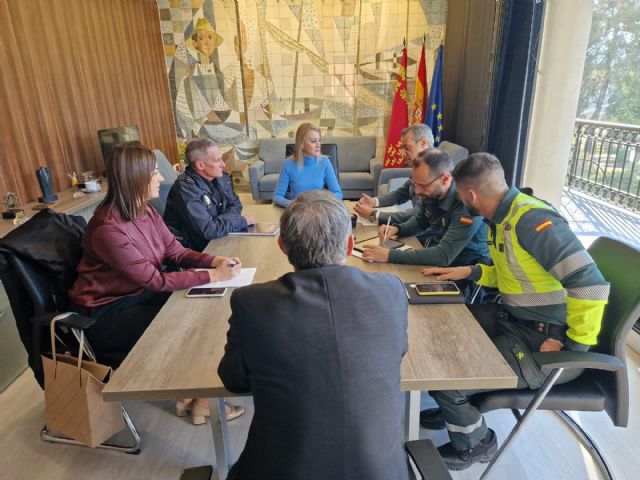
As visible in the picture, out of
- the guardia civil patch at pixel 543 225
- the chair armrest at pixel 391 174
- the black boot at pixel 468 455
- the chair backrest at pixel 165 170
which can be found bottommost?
the black boot at pixel 468 455

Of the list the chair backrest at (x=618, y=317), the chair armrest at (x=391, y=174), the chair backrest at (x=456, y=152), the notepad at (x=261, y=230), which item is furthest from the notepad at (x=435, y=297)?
the chair armrest at (x=391, y=174)

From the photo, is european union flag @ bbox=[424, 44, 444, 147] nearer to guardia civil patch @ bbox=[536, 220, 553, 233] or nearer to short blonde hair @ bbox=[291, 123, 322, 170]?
short blonde hair @ bbox=[291, 123, 322, 170]

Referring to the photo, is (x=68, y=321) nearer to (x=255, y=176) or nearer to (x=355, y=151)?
(x=255, y=176)

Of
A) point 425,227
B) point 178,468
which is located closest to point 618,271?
point 425,227

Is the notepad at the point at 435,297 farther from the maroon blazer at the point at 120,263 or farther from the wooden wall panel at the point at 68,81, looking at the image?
the wooden wall panel at the point at 68,81

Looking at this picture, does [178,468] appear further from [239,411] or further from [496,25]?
[496,25]

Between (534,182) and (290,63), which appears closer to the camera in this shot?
(534,182)

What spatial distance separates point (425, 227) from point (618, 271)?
953 mm

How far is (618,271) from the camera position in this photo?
138 centimetres

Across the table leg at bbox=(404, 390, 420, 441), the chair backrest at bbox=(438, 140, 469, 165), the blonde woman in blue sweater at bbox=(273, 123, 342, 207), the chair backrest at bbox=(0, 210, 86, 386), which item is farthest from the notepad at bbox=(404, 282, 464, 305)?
the chair backrest at bbox=(438, 140, 469, 165)

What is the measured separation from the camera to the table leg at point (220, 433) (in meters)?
1.33

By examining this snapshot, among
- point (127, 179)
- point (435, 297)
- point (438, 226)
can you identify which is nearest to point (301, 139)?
point (438, 226)

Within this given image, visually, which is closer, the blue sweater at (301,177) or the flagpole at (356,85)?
the blue sweater at (301,177)

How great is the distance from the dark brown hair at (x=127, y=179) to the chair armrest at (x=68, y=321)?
41cm
